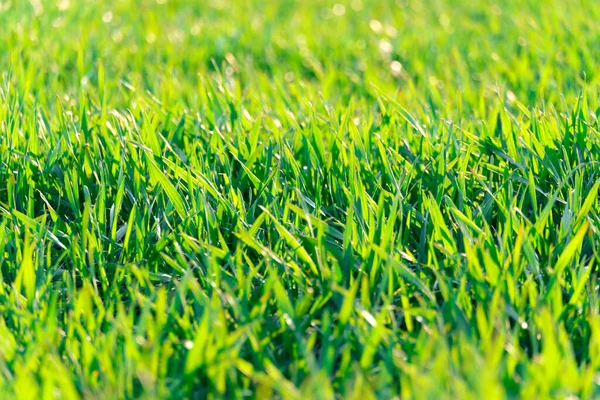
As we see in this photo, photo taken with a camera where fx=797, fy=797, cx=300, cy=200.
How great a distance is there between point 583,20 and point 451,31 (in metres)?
0.65

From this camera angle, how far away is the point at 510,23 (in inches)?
163

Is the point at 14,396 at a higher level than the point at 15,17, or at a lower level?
lower

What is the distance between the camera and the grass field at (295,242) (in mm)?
1335

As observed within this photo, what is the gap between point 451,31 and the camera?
13.4 feet

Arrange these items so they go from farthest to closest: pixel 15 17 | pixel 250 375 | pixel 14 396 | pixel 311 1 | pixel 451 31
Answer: pixel 311 1
pixel 451 31
pixel 15 17
pixel 250 375
pixel 14 396

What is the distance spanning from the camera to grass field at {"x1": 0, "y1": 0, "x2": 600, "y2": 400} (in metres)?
1.33

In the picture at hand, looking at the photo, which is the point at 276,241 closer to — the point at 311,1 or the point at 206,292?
the point at 206,292

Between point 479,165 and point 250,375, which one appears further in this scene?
point 479,165

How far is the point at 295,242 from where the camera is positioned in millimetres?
1700

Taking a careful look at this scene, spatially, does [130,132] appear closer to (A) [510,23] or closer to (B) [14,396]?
(B) [14,396]

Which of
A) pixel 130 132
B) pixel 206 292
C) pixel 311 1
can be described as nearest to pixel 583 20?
pixel 311 1

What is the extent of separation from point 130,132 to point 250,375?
1016mm

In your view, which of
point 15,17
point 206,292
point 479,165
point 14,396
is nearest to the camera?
point 14,396

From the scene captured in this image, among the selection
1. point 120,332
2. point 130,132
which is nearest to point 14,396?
point 120,332
